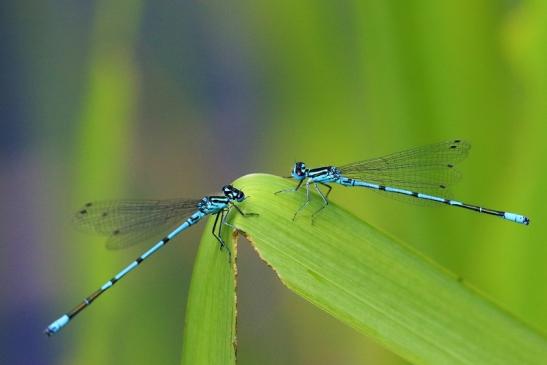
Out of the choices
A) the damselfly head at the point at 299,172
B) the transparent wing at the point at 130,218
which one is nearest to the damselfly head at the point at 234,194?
the damselfly head at the point at 299,172

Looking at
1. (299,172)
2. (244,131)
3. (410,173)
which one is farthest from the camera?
(244,131)

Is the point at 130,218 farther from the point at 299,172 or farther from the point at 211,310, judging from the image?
the point at 211,310

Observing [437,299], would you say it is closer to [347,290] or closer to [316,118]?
[347,290]

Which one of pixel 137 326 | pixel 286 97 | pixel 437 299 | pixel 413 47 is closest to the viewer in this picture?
pixel 437 299

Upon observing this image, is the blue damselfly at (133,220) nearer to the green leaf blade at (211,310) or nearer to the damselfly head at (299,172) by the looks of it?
the damselfly head at (299,172)

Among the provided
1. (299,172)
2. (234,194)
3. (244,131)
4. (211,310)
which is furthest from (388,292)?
(244,131)

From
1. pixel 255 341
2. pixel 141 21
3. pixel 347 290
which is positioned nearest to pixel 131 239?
pixel 255 341
